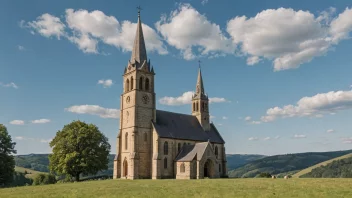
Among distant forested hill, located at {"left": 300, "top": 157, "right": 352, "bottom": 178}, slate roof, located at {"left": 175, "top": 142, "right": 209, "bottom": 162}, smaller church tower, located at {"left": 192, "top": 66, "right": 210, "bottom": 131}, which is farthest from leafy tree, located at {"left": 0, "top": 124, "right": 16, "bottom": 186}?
distant forested hill, located at {"left": 300, "top": 157, "right": 352, "bottom": 178}

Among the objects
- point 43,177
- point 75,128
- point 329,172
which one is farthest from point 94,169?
point 329,172

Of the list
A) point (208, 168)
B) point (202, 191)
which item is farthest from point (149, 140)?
point (202, 191)

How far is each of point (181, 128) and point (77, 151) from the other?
72.8 ft

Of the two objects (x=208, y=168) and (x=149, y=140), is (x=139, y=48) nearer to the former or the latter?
(x=149, y=140)

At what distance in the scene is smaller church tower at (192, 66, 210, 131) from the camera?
240 ft

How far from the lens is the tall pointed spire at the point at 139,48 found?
63.2 m

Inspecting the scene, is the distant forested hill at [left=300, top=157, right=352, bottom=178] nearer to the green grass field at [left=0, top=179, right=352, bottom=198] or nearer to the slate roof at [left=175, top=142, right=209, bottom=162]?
the slate roof at [left=175, top=142, right=209, bottom=162]

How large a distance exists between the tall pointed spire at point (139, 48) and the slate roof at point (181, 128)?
11652 mm

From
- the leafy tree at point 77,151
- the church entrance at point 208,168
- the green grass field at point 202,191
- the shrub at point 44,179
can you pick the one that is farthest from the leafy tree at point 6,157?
the church entrance at point 208,168

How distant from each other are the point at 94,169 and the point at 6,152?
15640mm

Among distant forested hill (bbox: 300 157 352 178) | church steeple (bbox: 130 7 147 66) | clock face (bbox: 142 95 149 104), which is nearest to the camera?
clock face (bbox: 142 95 149 104)

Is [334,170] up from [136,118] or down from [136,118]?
down

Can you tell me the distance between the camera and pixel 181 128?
65.7 meters

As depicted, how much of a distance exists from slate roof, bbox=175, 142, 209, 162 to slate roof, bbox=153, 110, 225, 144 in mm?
3046
